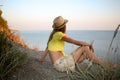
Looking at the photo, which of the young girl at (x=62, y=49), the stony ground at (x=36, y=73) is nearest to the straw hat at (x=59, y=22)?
the young girl at (x=62, y=49)

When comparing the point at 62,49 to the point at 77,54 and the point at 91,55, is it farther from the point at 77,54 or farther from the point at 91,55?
the point at 91,55

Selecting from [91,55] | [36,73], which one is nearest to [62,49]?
[91,55]

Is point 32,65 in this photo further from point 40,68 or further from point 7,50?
point 7,50

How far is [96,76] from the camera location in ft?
17.3

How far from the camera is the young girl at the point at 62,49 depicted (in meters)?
6.59

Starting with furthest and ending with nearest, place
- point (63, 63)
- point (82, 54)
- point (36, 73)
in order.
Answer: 1. point (82, 54)
2. point (63, 63)
3. point (36, 73)

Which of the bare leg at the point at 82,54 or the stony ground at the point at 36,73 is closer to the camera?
the stony ground at the point at 36,73

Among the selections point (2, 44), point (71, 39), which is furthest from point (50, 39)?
point (2, 44)

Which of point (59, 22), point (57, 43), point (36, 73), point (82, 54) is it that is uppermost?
point (59, 22)

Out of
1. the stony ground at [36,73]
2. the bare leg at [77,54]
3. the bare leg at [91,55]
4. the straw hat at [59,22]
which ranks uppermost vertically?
→ the straw hat at [59,22]

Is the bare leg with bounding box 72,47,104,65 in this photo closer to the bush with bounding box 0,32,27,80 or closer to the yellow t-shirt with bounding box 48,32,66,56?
the yellow t-shirt with bounding box 48,32,66,56

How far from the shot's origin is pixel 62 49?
22.5 feet

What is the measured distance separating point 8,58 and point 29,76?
542mm

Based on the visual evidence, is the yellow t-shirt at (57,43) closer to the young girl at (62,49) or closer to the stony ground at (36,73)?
the young girl at (62,49)
